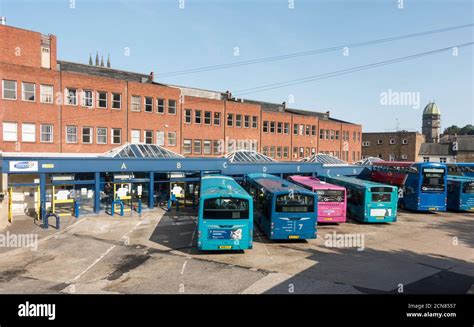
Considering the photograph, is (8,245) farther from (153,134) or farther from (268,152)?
(268,152)

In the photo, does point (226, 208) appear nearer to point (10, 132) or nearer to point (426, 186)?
point (426, 186)

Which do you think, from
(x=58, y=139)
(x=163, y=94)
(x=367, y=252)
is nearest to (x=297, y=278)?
(x=367, y=252)

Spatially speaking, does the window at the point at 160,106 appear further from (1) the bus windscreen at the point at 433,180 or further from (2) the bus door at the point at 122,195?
(1) the bus windscreen at the point at 433,180

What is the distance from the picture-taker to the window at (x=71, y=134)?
3031 centimetres

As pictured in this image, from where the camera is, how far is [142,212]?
24906 millimetres

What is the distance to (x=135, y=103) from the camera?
34.1 m

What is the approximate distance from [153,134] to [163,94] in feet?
13.8

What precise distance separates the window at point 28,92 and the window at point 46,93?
565mm

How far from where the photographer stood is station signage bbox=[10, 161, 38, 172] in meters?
20.3

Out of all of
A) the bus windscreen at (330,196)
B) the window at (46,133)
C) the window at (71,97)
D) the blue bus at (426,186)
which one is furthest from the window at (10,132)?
the blue bus at (426,186)

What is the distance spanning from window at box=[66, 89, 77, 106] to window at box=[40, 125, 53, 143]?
8.36 ft

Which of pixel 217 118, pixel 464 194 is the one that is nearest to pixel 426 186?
pixel 464 194
